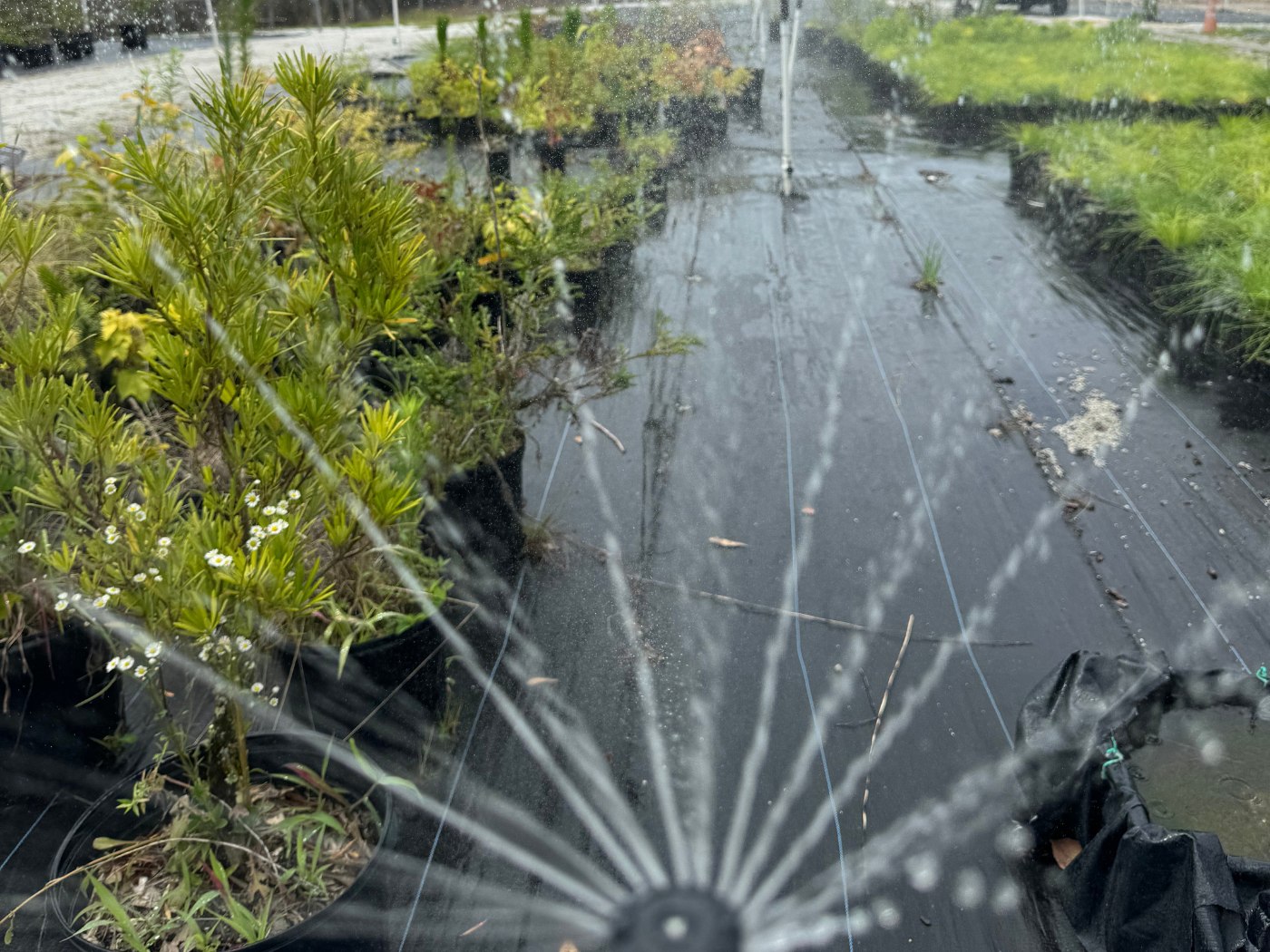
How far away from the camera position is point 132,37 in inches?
248

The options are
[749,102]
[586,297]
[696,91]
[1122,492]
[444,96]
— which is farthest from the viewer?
[749,102]

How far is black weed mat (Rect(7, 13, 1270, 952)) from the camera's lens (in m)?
1.98

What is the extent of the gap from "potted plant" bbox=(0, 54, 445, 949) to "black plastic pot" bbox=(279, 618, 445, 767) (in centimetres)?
23

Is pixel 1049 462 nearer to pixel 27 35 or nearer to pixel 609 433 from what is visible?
pixel 609 433

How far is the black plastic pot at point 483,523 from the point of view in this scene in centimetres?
260

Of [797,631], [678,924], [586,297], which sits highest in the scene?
[586,297]

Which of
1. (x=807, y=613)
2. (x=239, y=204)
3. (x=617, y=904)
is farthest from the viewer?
(x=807, y=613)

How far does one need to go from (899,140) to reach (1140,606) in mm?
6665

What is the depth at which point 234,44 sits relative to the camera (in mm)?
1717

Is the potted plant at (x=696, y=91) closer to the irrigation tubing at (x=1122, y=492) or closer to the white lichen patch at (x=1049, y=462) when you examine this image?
the irrigation tubing at (x=1122, y=492)

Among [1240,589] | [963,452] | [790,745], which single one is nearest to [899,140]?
[963,452]

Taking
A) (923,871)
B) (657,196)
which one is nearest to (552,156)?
(657,196)

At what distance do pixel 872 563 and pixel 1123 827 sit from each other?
1244 mm

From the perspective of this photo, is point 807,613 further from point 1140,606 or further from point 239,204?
point 239,204
